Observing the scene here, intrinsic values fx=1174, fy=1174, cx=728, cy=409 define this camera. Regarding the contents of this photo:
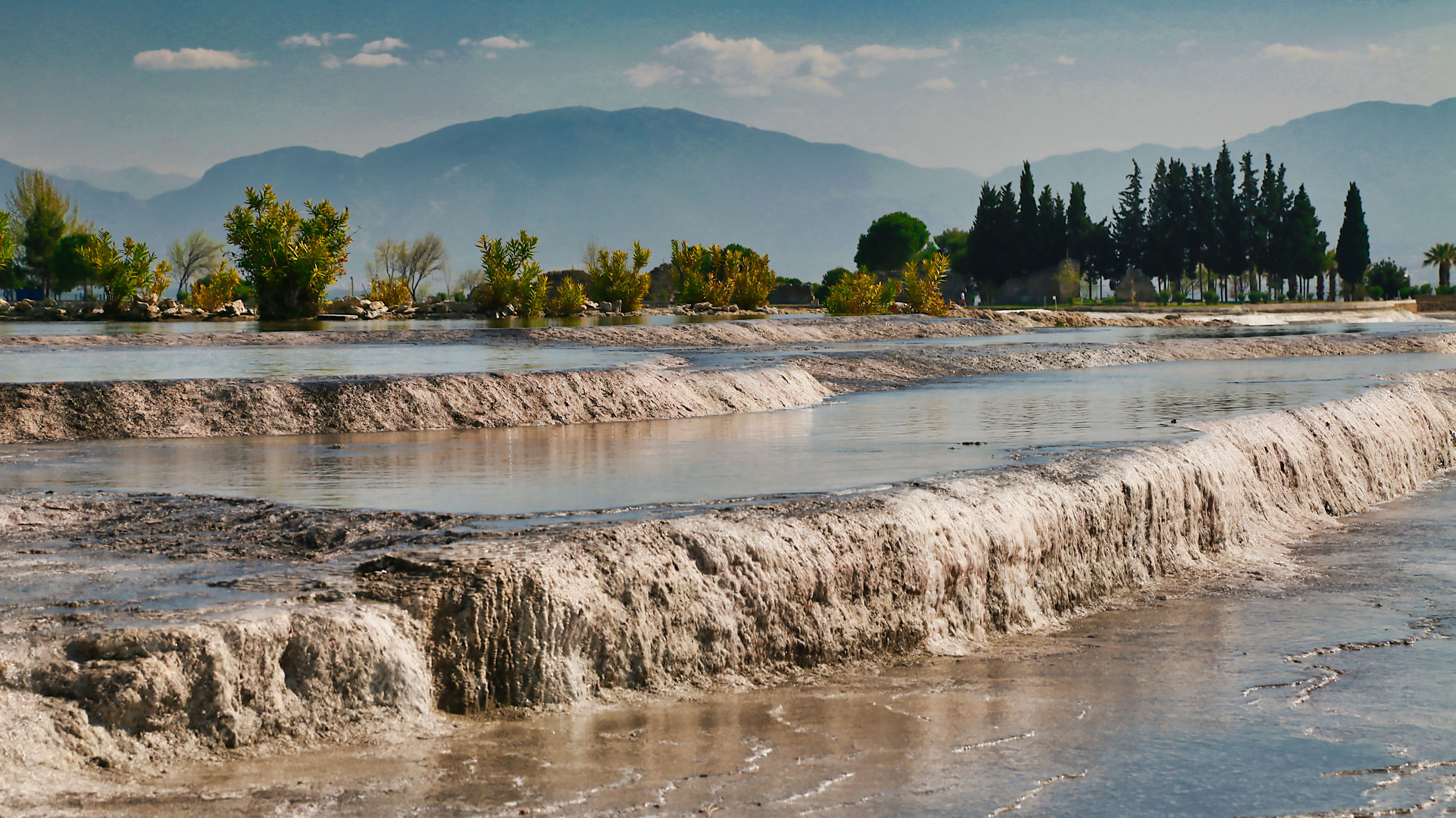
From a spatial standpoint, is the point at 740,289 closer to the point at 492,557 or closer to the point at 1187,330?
the point at 1187,330

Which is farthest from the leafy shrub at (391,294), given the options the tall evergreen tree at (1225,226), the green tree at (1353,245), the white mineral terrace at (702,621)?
the green tree at (1353,245)

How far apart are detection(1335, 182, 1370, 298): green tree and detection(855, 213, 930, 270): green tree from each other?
39.5 metres

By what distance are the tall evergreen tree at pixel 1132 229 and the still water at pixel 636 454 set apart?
66.2m

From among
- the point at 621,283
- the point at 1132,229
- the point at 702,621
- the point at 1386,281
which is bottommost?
the point at 702,621

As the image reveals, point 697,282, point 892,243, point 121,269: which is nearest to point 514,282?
point 697,282

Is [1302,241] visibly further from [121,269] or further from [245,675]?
[245,675]

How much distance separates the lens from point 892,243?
108 metres

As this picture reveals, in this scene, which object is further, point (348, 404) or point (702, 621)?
point (348, 404)

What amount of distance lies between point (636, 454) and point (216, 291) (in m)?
35.0

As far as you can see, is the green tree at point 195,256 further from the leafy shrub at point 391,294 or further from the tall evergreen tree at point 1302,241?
the tall evergreen tree at point 1302,241

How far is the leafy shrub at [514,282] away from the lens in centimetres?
3825

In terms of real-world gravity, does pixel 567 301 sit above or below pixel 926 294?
below

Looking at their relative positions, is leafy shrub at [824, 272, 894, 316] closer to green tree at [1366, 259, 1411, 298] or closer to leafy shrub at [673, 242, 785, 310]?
leafy shrub at [673, 242, 785, 310]

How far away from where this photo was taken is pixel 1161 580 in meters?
8.32
